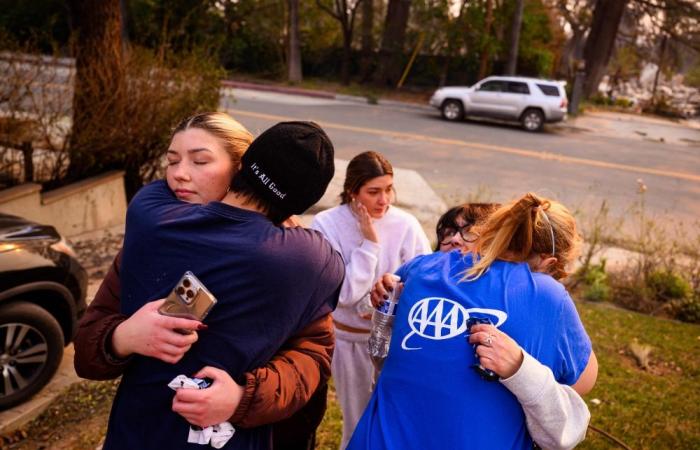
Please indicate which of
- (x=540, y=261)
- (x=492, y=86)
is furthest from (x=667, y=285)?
(x=492, y=86)

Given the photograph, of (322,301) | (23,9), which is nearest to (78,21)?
(322,301)

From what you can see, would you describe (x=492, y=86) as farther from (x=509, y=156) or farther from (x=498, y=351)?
(x=498, y=351)

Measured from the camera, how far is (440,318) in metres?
1.69

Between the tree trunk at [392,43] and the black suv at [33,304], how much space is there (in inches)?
909

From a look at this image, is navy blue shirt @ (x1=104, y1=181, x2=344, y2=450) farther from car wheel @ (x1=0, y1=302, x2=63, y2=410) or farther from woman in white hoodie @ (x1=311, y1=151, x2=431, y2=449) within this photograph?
car wheel @ (x1=0, y1=302, x2=63, y2=410)

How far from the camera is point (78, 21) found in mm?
6805

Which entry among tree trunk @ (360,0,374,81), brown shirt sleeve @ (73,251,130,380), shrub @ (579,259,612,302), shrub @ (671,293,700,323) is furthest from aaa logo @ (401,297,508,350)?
tree trunk @ (360,0,374,81)

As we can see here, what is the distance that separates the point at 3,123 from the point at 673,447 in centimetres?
639

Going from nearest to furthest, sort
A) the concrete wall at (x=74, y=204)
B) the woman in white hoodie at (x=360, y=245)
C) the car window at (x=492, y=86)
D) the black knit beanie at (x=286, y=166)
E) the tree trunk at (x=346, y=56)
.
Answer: the black knit beanie at (x=286, y=166), the woman in white hoodie at (x=360, y=245), the concrete wall at (x=74, y=204), the car window at (x=492, y=86), the tree trunk at (x=346, y=56)

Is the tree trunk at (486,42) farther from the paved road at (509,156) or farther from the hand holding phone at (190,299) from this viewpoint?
the hand holding phone at (190,299)

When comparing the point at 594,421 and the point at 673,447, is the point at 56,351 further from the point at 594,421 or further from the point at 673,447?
the point at 673,447

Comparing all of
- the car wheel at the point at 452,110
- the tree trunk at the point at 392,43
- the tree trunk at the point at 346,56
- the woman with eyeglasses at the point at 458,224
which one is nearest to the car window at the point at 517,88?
the car wheel at the point at 452,110

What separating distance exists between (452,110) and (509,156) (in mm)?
6018

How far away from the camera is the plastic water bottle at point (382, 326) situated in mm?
2188
